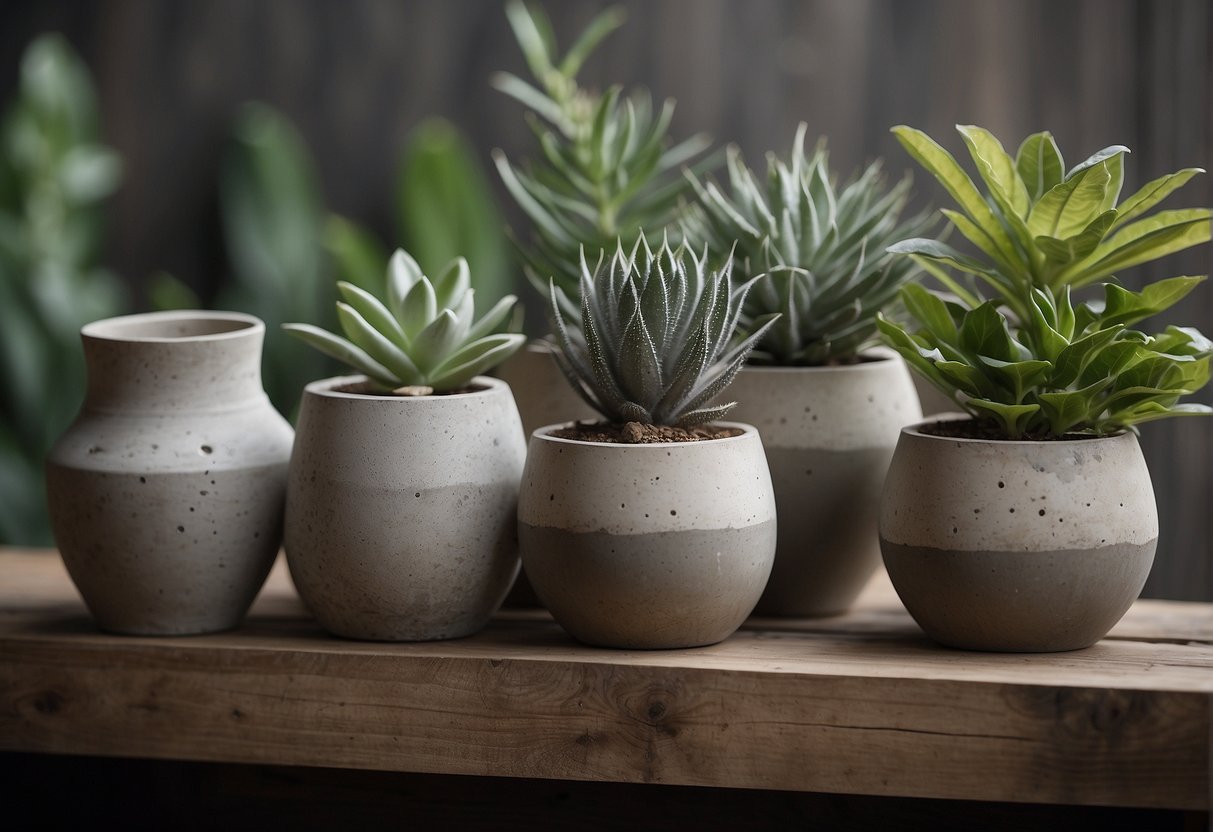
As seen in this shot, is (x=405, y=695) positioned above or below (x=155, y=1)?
below

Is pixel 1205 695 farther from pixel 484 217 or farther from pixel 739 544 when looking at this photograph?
pixel 484 217

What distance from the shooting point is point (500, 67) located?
8.09 feet

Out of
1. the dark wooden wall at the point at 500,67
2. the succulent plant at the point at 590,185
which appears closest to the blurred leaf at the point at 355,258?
the dark wooden wall at the point at 500,67

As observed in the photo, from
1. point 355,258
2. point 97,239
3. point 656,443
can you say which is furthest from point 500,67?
point 656,443

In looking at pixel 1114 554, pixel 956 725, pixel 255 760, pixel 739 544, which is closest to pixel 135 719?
pixel 255 760

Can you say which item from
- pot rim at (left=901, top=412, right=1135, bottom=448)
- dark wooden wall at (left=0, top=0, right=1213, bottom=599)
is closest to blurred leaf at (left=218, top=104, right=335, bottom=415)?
dark wooden wall at (left=0, top=0, right=1213, bottom=599)

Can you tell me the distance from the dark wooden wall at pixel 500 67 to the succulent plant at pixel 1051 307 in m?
1.33

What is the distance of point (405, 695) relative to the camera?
78 cm

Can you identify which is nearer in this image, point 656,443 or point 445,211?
point 656,443

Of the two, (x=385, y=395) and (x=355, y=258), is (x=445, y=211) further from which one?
(x=385, y=395)

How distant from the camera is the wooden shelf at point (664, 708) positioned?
711 mm

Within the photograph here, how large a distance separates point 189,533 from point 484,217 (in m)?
1.62

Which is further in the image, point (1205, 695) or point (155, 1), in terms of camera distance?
point (155, 1)

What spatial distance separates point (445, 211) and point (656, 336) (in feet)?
5.45
